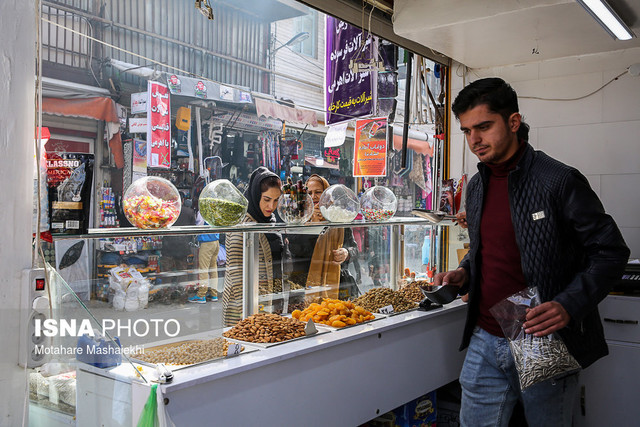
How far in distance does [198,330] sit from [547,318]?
1.22 m

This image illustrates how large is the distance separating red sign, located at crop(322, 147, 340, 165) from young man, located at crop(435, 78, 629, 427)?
6288mm

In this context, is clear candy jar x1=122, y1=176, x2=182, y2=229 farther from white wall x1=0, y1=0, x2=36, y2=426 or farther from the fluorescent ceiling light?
the fluorescent ceiling light

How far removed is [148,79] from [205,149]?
1119 millimetres

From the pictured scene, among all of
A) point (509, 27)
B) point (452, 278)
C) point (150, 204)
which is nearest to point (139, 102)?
point (509, 27)

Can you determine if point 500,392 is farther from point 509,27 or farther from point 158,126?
point 158,126

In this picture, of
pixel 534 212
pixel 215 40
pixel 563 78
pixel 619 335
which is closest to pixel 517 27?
pixel 563 78

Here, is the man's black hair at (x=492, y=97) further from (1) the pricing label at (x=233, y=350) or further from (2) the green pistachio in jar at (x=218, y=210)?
(1) the pricing label at (x=233, y=350)

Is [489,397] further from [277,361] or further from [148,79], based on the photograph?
[148,79]

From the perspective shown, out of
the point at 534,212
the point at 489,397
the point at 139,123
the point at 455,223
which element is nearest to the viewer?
the point at 534,212

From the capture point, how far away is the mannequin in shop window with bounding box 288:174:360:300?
268 centimetres

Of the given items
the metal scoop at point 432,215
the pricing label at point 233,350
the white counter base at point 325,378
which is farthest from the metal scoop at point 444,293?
the metal scoop at point 432,215

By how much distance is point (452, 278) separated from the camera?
232 cm

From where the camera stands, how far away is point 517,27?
324 cm

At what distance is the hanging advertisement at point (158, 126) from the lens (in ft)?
20.3
